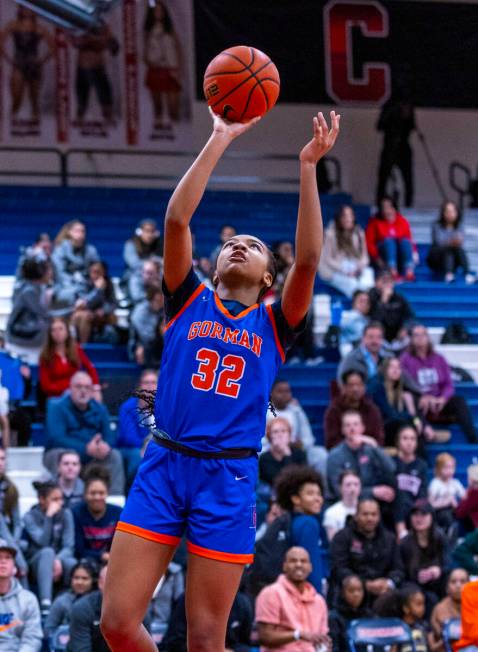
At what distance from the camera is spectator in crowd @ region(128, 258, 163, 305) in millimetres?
12609

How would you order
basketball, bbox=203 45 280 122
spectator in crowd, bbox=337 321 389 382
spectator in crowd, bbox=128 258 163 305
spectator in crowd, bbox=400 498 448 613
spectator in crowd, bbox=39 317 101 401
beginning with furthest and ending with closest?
spectator in crowd, bbox=128 258 163 305 < spectator in crowd, bbox=337 321 389 382 < spectator in crowd, bbox=39 317 101 401 < spectator in crowd, bbox=400 498 448 613 < basketball, bbox=203 45 280 122

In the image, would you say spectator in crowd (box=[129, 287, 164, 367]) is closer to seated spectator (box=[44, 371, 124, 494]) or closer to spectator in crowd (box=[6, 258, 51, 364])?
spectator in crowd (box=[6, 258, 51, 364])

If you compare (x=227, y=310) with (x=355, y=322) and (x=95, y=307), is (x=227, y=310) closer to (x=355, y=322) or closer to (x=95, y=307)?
(x=95, y=307)

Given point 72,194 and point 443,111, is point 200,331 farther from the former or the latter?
point 443,111

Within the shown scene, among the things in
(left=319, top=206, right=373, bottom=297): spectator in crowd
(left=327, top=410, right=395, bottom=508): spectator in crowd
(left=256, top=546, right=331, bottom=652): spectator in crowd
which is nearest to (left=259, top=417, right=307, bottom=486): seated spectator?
(left=327, top=410, right=395, bottom=508): spectator in crowd

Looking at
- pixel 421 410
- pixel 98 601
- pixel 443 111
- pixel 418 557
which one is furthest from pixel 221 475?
pixel 443 111

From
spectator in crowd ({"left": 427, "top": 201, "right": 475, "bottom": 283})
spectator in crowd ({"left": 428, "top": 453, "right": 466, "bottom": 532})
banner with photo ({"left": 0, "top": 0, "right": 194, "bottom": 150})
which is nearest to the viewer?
spectator in crowd ({"left": 428, "top": 453, "right": 466, "bottom": 532})

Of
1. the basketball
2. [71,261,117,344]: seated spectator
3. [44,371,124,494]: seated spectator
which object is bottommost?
[44,371,124,494]: seated spectator

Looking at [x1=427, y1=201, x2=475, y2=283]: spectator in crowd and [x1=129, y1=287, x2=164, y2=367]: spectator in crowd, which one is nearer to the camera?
[x1=129, y1=287, x2=164, y2=367]: spectator in crowd

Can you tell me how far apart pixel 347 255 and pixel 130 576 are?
9958 mm

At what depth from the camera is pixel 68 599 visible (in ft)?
28.5

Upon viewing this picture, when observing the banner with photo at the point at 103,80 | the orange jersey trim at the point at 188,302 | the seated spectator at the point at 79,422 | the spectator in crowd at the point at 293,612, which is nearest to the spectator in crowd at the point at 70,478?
the seated spectator at the point at 79,422

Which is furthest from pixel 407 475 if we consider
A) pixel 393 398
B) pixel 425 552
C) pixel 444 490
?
pixel 393 398

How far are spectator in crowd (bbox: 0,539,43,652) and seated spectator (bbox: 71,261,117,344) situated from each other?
415 cm
